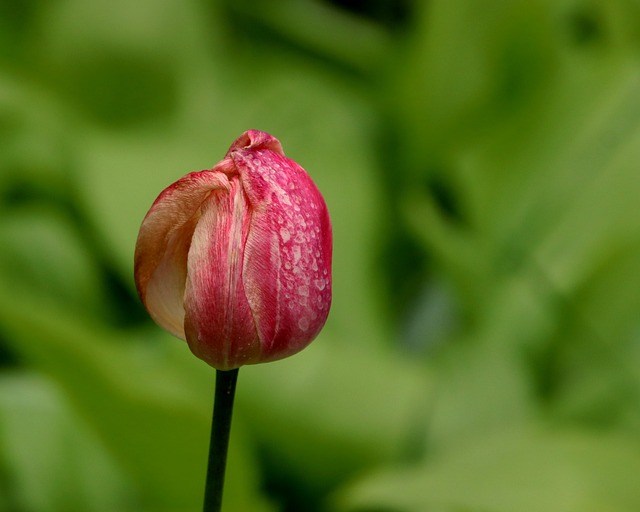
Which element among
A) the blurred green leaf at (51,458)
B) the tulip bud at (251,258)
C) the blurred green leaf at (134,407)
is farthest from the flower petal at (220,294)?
the blurred green leaf at (51,458)

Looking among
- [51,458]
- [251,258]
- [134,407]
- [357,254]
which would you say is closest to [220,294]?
[251,258]

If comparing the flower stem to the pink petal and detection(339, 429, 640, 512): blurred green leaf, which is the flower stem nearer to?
the pink petal

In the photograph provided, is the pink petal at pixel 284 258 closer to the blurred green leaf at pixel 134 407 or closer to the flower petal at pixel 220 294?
the flower petal at pixel 220 294

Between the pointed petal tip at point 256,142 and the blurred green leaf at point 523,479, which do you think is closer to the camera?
the pointed petal tip at point 256,142

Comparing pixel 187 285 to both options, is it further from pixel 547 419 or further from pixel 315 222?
pixel 547 419

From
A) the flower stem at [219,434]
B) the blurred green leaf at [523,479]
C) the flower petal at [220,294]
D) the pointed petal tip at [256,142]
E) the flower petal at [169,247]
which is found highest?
the blurred green leaf at [523,479]

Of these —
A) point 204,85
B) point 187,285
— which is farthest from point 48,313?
point 204,85
